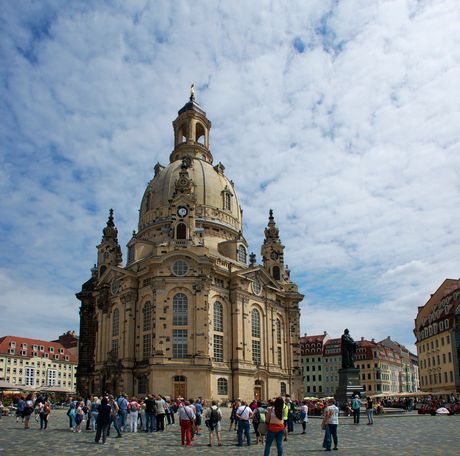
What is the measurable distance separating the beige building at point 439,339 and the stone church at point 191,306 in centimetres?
2032

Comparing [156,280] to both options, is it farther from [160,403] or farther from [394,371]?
[394,371]

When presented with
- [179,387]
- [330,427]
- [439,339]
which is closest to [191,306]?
[179,387]

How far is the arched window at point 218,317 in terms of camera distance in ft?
175

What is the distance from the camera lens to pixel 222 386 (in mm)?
51094

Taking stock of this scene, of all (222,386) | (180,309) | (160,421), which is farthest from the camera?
(222,386)

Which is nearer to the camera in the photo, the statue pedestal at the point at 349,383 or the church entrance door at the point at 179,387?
the statue pedestal at the point at 349,383

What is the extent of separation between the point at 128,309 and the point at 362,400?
91.7 ft

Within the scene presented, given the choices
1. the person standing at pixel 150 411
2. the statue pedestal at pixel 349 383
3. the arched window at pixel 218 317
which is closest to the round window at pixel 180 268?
the arched window at pixel 218 317

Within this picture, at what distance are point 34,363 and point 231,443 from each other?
80979mm

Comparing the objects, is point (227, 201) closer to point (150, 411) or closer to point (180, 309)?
point (180, 309)

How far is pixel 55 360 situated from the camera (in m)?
Answer: 94.1

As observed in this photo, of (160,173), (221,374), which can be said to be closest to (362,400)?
(221,374)

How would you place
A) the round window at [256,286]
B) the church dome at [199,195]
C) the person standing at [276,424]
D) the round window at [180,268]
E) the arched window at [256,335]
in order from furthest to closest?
the church dome at [199,195] < the round window at [256,286] < the arched window at [256,335] < the round window at [180,268] < the person standing at [276,424]

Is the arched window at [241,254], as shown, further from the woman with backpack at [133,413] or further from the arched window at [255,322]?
the woman with backpack at [133,413]
